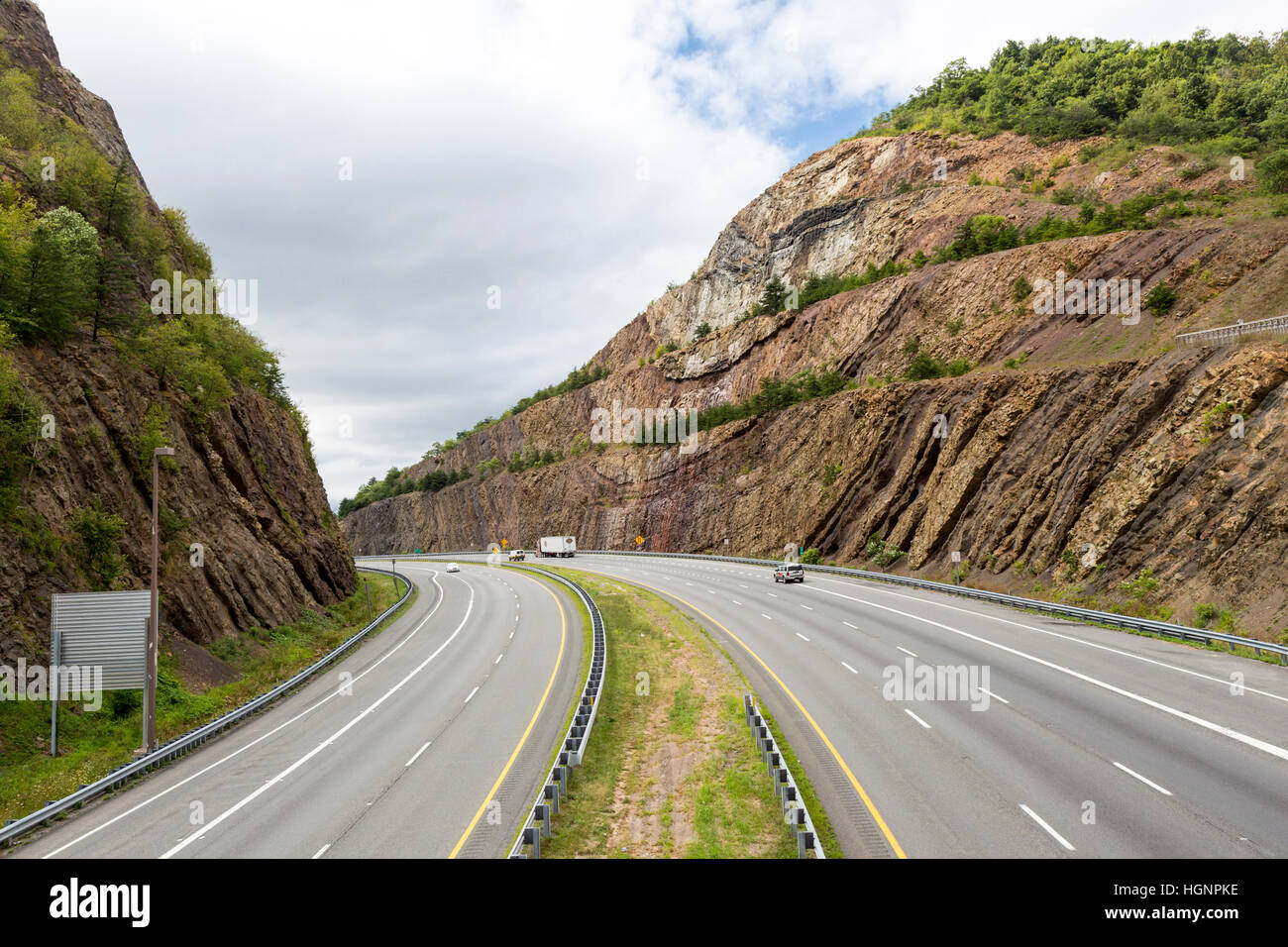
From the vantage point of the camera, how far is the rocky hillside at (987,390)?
26984 mm

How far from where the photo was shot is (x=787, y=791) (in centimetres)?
1192

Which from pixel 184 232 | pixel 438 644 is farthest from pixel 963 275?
pixel 184 232

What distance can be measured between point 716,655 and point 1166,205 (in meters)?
47.3

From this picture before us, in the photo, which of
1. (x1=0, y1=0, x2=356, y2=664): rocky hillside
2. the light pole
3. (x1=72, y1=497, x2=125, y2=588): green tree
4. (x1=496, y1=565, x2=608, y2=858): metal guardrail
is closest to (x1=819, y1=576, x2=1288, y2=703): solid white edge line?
(x1=496, y1=565, x2=608, y2=858): metal guardrail

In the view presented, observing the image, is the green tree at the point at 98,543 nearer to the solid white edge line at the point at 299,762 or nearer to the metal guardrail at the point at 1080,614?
the solid white edge line at the point at 299,762

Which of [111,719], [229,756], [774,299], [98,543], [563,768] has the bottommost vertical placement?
[229,756]

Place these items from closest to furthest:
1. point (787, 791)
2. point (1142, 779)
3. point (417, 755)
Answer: point (787, 791)
point (1142, 779)
point (417, 755)

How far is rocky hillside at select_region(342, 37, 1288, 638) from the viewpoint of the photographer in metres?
27.0

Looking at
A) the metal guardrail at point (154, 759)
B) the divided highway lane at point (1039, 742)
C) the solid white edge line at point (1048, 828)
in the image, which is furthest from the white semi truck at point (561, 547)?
the solid white edge line at point (1048, 828)

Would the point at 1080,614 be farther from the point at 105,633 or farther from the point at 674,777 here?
the point at 105,633

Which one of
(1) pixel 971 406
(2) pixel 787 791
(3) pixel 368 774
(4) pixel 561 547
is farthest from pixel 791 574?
(4) pixel 561 547

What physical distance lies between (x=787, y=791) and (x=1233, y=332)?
3263 cm

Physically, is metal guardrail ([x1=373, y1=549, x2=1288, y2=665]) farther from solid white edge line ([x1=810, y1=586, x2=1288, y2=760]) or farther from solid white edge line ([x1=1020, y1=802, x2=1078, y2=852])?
solid white edge line ([x1=1020, y1=802, x2=1078, y2=852])

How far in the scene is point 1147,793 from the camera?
11.6 metres
